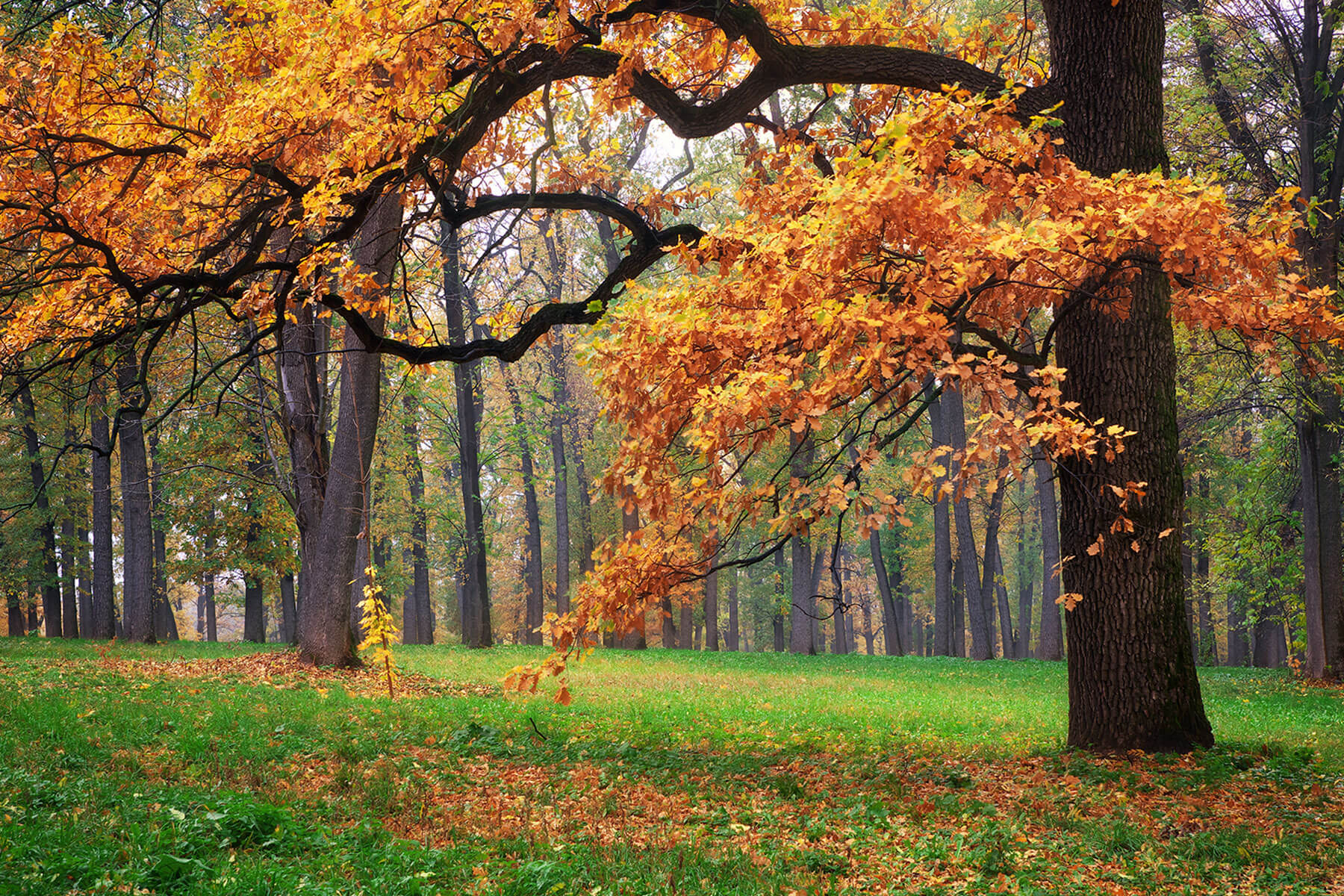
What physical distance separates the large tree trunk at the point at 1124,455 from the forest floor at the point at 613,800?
48cm

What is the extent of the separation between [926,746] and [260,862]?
6.54 m

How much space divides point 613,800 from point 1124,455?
5.03m

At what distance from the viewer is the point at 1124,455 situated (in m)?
7.61

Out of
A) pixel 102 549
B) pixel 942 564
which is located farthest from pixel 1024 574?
pixel 102 549

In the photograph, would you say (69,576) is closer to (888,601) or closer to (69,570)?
(69,570)

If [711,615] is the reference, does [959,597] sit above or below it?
below

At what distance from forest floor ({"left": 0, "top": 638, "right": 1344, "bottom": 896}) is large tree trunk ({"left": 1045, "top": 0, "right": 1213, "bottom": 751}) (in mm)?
484

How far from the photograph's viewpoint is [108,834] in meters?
4.71

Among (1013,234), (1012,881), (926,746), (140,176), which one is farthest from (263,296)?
(926,746)

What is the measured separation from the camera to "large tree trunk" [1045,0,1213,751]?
296 inches

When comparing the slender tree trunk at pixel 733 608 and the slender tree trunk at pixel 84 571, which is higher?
the slender tree trunk at pixel 84 571

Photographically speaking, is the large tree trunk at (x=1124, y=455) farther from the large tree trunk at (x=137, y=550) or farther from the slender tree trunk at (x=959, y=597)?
the slender tree trunk at (x=959, y=597)

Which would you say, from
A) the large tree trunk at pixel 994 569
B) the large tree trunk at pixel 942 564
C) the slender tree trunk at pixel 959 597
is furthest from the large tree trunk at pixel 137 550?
the slender tree trunk at pixel 959 597

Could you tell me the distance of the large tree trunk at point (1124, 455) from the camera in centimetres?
752
